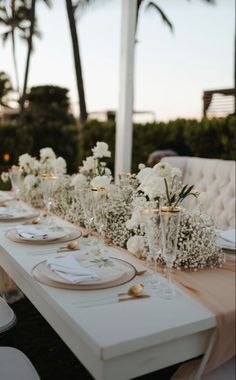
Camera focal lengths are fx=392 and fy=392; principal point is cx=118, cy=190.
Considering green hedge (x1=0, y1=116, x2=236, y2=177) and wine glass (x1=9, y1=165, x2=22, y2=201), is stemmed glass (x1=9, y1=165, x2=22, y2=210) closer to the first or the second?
wine glass (x1=9, y1=165, x2=22, y2=201)

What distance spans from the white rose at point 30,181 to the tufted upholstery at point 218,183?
50.2 inches

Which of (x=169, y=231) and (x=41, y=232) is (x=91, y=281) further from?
(x=41, y=232)

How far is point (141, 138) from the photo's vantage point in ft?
20.2

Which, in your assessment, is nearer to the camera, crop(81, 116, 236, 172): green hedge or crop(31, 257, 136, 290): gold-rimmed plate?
crop(31, 257, 136, 290): gold-rimmed plate

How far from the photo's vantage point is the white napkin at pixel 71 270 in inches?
44.3

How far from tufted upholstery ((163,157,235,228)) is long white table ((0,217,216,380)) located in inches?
72.0

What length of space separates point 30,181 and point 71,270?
1.26 metres

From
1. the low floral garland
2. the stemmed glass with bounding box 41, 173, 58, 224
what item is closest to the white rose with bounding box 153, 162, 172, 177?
the low floral garland

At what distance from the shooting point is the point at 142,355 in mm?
876

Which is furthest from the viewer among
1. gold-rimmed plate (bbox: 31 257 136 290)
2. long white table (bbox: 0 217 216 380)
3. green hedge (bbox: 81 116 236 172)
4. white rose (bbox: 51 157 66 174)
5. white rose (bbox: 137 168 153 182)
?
green hedge (bbox: 81 116 236 172)

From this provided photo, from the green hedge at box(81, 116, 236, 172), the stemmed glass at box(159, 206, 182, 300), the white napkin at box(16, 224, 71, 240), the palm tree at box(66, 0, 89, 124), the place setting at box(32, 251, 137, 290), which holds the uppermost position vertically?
the palm tree at box(66, 0, 89, 124)

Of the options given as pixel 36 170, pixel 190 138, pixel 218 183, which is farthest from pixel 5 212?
pixel 190 138

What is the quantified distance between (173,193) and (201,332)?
43 cm

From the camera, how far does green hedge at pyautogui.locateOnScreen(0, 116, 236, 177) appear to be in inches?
183
